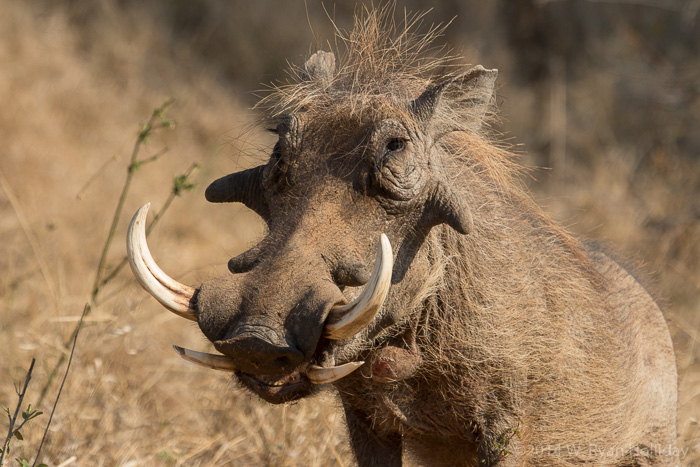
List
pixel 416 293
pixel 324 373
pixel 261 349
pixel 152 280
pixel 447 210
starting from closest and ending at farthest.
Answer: pixel 261 349 → pixel 324 373 → pixel 152 280 → pixel 447 210 → pixel 416 293

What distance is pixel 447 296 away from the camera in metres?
2.44

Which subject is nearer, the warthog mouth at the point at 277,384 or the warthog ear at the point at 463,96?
the warthog mouth at the point at 277,384

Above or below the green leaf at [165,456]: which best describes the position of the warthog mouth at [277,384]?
above

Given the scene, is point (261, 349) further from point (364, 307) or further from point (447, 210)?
point (447, 210)

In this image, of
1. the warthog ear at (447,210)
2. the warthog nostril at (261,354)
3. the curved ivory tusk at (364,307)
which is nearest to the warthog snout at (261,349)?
the warthog nostril at (261,354)

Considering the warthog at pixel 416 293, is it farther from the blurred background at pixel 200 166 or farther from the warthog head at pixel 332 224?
the blurred background at pixel 200 166

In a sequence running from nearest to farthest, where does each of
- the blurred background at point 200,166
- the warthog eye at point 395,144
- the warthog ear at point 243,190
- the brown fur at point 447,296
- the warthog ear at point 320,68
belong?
the brown fur at point 447,296 → the warthog eye at point 395,144 → the warthog ear at point 243,190 → the warthog ear at point 320,68 → the blurred background at point 200,166

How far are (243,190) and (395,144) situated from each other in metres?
0.52

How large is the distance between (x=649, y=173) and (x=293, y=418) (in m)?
5.88

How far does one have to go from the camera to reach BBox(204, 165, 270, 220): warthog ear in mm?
2441

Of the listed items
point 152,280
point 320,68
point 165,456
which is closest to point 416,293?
point 152,280

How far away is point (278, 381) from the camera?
78.8 inches

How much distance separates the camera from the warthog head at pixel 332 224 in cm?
189

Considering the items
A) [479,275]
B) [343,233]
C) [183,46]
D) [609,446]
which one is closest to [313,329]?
[343,233]
